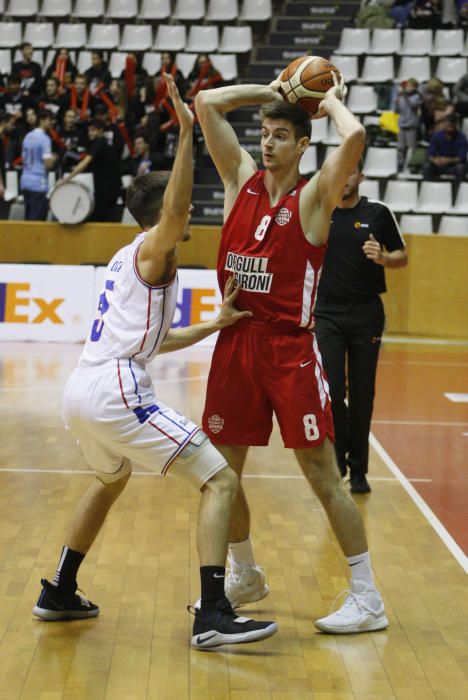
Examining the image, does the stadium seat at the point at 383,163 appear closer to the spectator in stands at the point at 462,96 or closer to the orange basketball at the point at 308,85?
the spectator in stands at the point at 462,96

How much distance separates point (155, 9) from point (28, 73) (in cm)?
352

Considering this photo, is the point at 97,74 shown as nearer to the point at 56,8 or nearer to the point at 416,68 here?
the point at 56,8

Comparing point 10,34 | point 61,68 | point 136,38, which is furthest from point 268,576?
point 10,34

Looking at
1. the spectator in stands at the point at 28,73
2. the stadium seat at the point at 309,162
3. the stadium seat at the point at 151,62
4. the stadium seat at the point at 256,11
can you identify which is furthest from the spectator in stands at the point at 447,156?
the spectator in stands at the point at 28,73

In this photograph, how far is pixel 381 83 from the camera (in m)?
19.7

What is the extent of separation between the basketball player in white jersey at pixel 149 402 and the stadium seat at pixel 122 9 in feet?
58.9

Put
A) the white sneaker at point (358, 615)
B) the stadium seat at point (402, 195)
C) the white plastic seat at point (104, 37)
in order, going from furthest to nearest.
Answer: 1. the white plastic seat at point (104, 37)
2. the stadium seat at point (402, 195)
3. the white sneaker at point (358, 615)

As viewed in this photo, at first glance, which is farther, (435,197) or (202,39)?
(202,39)

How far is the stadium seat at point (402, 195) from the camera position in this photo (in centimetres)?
1752

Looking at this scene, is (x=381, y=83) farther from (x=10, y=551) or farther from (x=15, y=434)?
(x=10, y=551)

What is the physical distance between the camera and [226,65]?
798 inches

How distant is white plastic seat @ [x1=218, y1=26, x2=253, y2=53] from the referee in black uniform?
14139 millimetres

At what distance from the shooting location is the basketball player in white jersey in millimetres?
4613

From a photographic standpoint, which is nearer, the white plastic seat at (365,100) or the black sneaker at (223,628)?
the black sneaker at (223,628)
